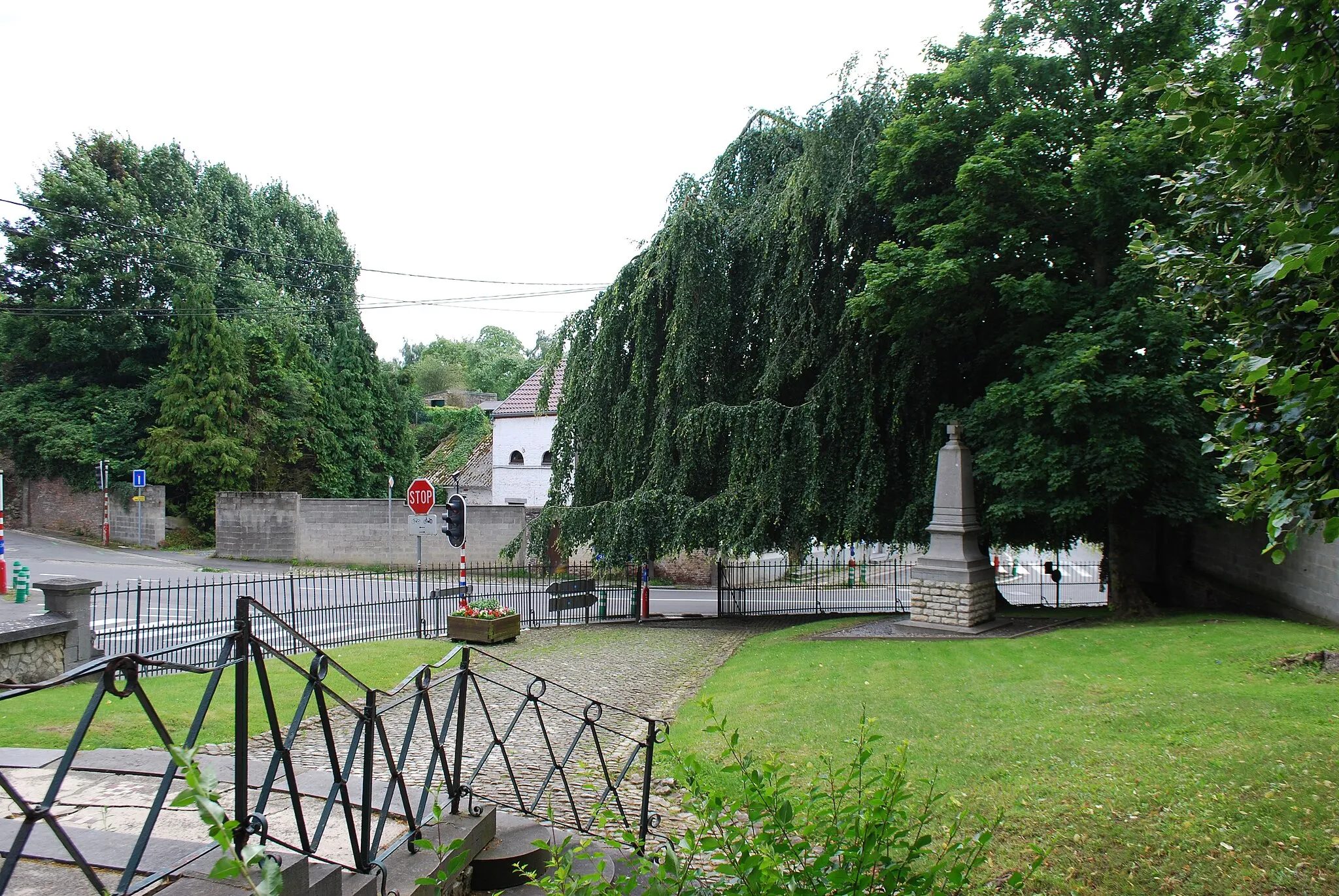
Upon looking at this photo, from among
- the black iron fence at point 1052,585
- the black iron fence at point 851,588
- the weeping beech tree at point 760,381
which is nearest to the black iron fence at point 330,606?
the weeping beech tree at point 760,381

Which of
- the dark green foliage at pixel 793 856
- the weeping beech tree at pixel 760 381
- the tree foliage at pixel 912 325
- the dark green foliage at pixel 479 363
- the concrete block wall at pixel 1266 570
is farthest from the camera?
the dark green foliage at pixel 479 363

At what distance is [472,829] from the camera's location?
4.27m

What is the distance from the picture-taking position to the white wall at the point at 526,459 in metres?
32.4

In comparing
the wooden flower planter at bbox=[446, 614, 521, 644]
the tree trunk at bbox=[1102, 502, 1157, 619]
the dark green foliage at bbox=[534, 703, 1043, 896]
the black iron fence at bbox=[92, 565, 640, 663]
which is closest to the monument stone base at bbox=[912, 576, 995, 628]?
the tree trunk at bbox=[1102, 502, 1157, 619]

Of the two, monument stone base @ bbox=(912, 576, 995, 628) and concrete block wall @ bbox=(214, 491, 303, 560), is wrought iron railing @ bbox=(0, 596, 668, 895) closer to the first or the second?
monument stone base @ bbox=(912, 576, 995, 628)

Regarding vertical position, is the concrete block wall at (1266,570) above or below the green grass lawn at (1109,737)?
above

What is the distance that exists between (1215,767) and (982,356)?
35.0 feet

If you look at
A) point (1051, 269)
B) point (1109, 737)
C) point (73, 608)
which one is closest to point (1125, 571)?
point (1051, 269)

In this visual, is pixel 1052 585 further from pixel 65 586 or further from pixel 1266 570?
pixel 65 586

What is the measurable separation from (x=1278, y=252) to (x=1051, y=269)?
11.5 m

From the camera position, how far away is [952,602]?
13961 mm

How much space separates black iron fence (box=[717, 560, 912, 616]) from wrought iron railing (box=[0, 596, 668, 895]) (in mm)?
10918

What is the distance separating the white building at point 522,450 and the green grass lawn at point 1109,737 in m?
21.0

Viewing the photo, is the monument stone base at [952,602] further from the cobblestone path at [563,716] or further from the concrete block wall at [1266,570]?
the concrete block wall at [1266,570]
